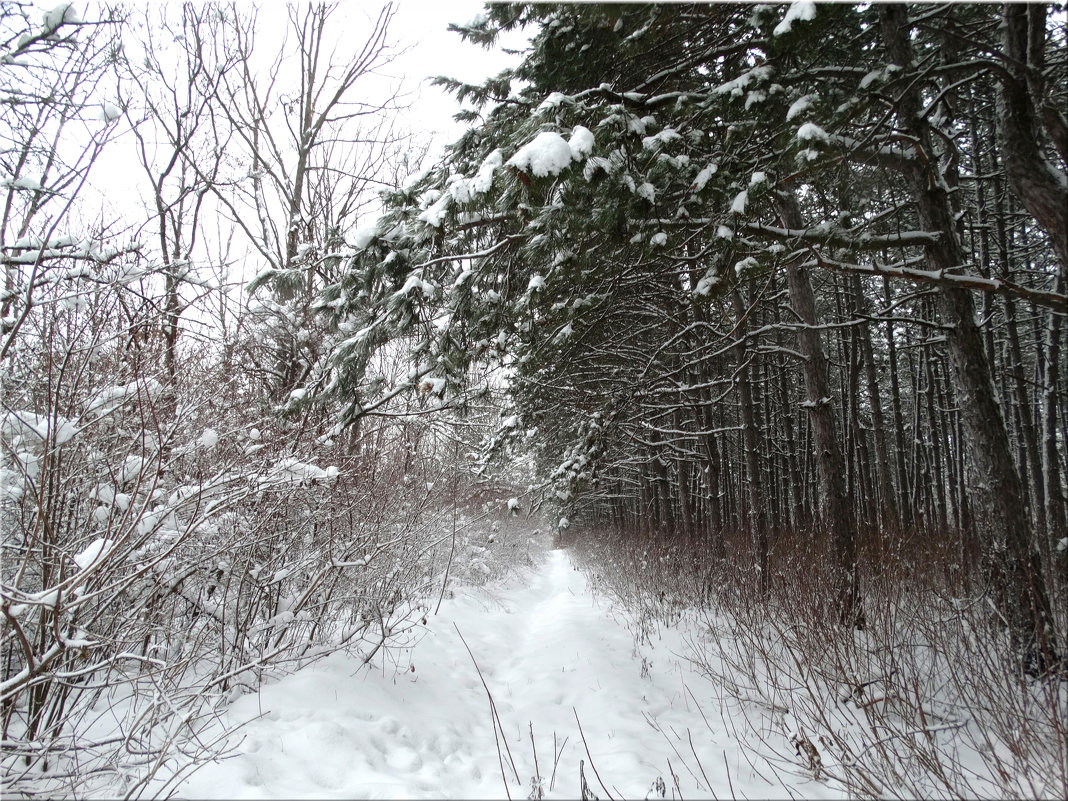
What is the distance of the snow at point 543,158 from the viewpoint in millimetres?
2520

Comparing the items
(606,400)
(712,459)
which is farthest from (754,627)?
(712,459)

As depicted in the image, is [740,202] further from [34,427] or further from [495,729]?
[34,427]

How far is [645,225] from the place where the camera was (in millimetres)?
3672

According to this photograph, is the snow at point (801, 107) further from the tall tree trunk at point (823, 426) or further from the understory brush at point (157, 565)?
the understory brush at point (157, 565)

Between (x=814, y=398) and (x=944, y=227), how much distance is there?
2164mm

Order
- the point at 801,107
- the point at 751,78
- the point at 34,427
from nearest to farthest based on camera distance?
the point at 34,427
the point at 801,107
the point at 751,78

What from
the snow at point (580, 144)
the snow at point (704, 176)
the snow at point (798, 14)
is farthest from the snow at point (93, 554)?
the snow at point (798, 14)

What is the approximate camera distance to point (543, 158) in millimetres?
2525

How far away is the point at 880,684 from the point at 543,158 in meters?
4.02

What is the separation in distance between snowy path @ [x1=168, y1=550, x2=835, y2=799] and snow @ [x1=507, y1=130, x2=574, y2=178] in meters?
3.19

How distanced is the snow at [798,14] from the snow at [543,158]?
1371 millimetres

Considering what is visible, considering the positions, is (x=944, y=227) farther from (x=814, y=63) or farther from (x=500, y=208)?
(x=500, y=208)

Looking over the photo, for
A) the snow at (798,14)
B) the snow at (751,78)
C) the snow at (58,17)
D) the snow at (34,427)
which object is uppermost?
the snow at (58,17)

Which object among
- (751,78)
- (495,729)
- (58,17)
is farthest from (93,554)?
(58,17)
